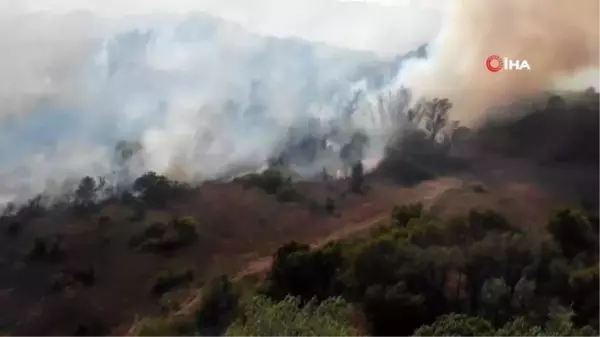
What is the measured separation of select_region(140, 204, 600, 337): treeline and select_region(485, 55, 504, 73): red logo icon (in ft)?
1.22

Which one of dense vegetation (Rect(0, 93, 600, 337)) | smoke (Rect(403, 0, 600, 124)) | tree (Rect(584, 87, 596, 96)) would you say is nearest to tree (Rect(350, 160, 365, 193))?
dense vegetation (Rect(0, 93, 600, 337))

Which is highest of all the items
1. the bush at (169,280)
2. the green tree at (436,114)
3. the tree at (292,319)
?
the green tree at (436,114)

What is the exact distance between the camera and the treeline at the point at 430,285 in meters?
1.71

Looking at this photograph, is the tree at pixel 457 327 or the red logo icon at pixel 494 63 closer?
the tree at pixel 457 327

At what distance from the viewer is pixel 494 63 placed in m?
1.87

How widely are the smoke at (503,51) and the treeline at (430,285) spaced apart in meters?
0.31

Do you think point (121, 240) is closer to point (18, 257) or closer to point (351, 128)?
point (18, 257)

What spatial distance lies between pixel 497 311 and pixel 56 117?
1161mm

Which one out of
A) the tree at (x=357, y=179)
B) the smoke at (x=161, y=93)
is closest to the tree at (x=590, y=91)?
the smoke at (x=161, y=93)

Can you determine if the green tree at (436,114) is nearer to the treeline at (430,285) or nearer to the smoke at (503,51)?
the smoke at (503,51)

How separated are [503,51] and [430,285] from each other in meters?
0.63

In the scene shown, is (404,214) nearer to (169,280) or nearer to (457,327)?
(457,327)

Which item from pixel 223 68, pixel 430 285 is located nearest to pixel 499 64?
pixel 430 285

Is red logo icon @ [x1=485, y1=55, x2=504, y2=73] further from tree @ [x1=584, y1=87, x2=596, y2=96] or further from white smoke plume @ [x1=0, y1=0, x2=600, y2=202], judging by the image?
tree @ [x1=584, y1=87, x2=596, y2=96]
